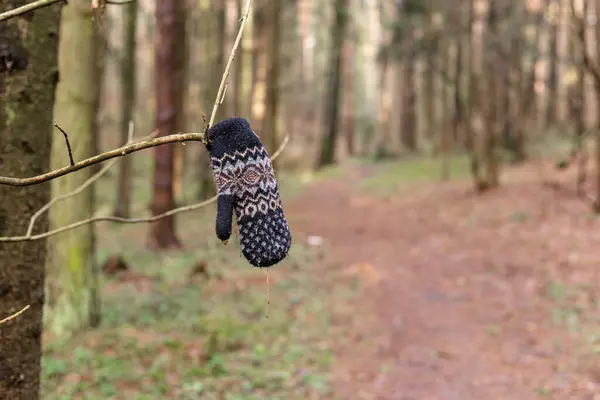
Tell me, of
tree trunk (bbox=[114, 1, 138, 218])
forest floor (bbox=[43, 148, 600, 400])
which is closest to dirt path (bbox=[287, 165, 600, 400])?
forest floor (bbox=[43, 148, 600, 400])

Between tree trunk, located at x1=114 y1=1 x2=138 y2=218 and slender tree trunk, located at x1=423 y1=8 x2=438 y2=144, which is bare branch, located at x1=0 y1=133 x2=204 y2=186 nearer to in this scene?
tree trunk, located at x1=114 y1=1 x2=138 y2=218

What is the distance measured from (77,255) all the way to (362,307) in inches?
150

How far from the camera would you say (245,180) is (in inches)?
85.0

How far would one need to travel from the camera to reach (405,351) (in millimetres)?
6867

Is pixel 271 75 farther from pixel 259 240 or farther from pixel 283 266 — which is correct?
pixel 259 240

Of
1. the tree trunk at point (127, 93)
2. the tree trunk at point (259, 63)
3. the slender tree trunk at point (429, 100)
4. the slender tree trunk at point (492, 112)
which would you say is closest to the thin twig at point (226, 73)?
the tree trunk at point (127, 93)

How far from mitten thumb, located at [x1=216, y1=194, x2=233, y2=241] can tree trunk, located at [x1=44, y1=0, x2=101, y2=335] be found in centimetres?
456

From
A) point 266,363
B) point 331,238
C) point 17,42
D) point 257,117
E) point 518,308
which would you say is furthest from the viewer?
point 257,117

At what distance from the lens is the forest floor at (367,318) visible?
5789 mm

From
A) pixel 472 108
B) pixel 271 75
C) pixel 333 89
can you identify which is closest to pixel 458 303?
pixel 472 108

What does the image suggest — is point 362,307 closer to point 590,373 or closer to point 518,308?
point 518,308

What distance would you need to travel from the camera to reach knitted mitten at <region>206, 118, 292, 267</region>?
7.10 ft

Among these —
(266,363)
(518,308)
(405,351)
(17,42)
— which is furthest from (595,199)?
(17,42)

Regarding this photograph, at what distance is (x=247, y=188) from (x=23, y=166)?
1686 millimetres
